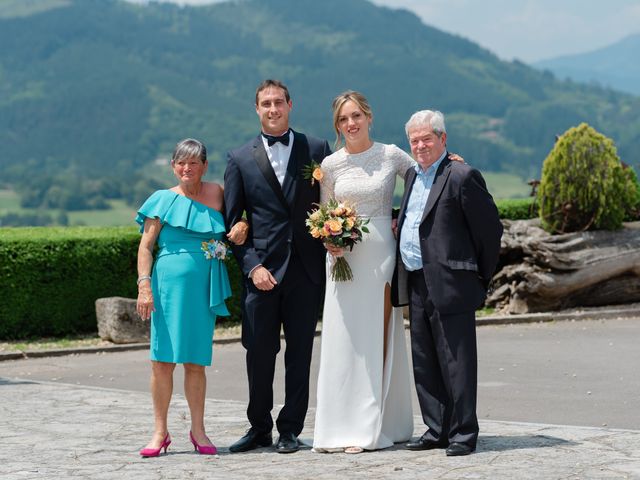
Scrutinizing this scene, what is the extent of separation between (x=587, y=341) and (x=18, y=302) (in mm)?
6443

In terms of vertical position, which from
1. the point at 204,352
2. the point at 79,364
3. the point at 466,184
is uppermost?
the point at 466,184

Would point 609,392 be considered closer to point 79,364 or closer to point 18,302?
point 79,364

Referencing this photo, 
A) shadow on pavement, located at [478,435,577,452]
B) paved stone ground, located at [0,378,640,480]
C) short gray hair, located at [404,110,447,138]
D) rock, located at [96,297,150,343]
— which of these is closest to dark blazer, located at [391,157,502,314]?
short gray hair, located at [404,110,447,138]

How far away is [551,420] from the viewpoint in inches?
322

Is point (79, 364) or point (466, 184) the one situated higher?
point (466, 184)

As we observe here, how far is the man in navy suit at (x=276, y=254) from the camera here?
6.96 metres

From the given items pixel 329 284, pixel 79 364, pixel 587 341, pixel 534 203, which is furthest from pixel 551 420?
pixel 534 203

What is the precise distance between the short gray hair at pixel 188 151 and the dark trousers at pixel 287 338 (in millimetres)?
800

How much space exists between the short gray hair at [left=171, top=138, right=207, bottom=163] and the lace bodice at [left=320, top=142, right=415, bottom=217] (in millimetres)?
721

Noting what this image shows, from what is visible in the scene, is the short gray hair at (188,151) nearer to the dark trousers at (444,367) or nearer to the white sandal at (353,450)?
the dark trousers at (444,367)

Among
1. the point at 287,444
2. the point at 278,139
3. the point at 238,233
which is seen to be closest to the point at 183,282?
the point at 238,233

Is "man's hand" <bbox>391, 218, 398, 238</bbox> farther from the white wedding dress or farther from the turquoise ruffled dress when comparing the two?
the turquoise ruffled dress

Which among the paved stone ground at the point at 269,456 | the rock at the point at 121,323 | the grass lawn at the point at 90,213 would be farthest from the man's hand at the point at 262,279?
the grass lawn at the point at 90,213

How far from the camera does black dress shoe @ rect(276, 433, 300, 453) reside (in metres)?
6.91
